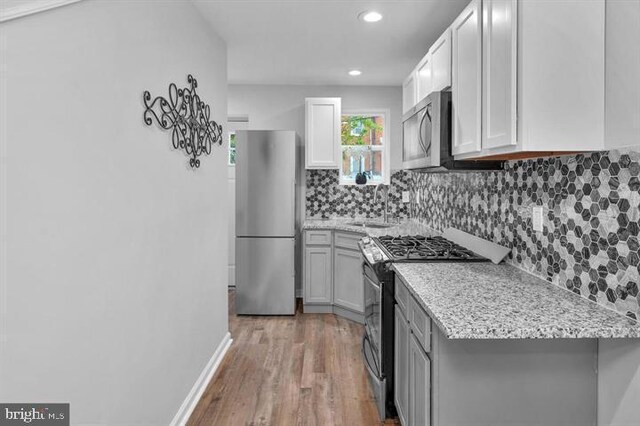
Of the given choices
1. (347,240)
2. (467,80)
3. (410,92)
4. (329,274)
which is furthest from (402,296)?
(329,274)

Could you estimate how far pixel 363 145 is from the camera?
4871 mm

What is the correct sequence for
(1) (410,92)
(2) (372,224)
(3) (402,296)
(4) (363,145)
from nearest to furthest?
(3) (402,296), (1) (410,92), (2) (372,224), (4) (363,145)

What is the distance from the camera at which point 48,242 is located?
48.3 inches

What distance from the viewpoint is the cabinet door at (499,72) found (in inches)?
62.4

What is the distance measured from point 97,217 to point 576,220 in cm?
183

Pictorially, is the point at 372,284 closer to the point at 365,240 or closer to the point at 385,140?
the point at 365,240

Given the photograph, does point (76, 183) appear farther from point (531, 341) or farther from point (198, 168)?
point (531, 341)

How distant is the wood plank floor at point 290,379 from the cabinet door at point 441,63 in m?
1.96

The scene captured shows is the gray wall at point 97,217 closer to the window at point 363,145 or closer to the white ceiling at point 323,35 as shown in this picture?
the white ceiling at point 323,35

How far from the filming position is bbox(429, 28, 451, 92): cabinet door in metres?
2.32

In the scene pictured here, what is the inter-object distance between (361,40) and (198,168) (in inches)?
63.7

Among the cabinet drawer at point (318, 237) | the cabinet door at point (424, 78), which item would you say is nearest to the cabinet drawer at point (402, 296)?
the cabinet door at point (424, 78)

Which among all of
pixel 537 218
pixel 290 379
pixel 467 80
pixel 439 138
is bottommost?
pixel 290 379

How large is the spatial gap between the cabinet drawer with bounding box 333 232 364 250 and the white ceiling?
62.7 inches
